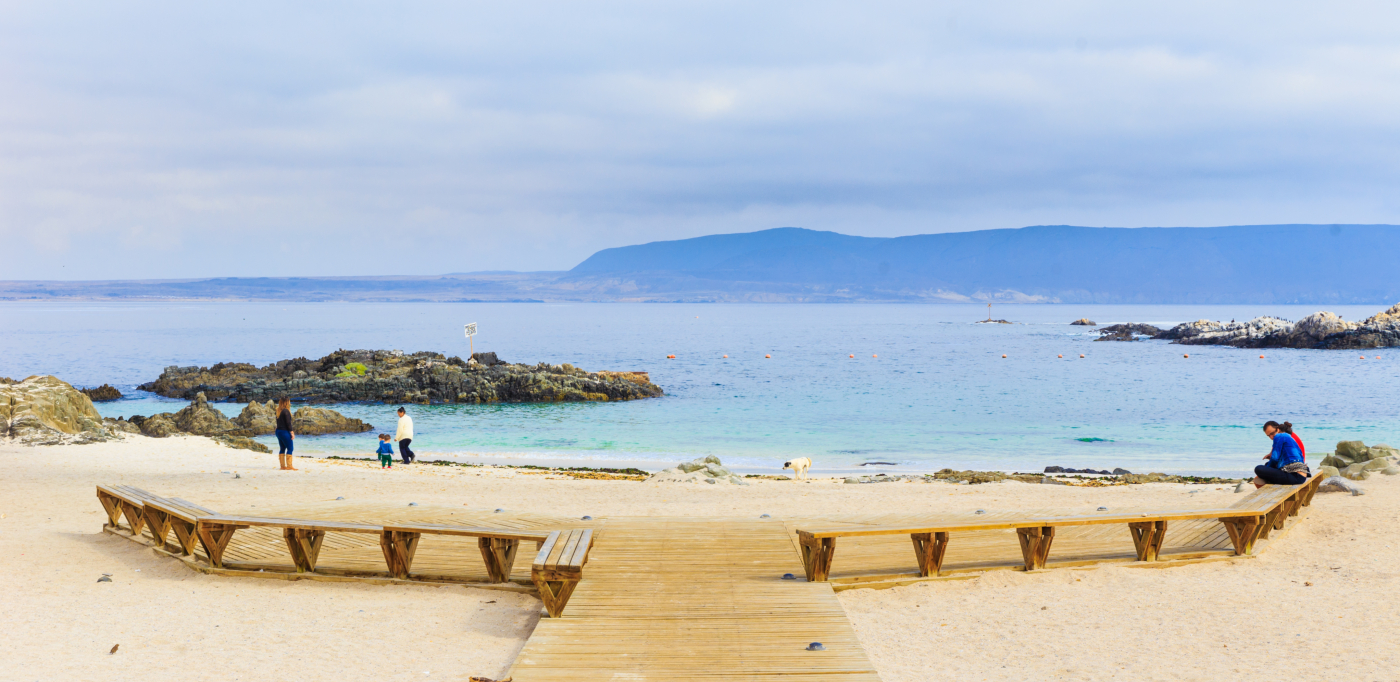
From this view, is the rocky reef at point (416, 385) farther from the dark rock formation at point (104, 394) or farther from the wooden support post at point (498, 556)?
the wooden support post at point (498, 556)

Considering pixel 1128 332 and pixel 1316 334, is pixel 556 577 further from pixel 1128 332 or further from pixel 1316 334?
pixel 1128 332

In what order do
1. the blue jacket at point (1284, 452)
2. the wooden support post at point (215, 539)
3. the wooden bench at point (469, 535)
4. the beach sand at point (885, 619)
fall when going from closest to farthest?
the beach sand at point (885, 619) < the wooden bench at point (469, 535) < the wooden support post at point (215, 539) < the blue jacket at point (1284, 452)

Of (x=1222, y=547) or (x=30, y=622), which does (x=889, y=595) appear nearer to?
(x=1222, y=547)

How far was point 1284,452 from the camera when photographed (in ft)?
37.0

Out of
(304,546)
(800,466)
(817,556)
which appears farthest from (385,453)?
(817,556)

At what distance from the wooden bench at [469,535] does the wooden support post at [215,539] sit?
1.66 metres

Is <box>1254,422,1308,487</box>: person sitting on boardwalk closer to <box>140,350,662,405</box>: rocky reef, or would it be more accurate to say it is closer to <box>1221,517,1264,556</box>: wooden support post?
<box>1221,517,1264,556</box>: wooden support post

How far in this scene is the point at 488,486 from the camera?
50.0 feet

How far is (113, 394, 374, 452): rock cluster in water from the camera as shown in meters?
22.9

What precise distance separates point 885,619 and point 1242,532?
4686 millimetres

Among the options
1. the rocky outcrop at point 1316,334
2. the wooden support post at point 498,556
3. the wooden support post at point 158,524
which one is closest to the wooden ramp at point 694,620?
the wooden support post at point 498,556

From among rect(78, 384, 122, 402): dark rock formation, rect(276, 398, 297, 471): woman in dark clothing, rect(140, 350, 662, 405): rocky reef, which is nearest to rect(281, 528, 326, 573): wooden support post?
rect(276, 398, 297, 471): woman in dark clothing

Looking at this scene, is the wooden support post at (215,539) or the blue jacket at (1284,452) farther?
the blue jacket at (1284,452)

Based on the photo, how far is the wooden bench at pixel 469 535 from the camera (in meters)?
7.93
